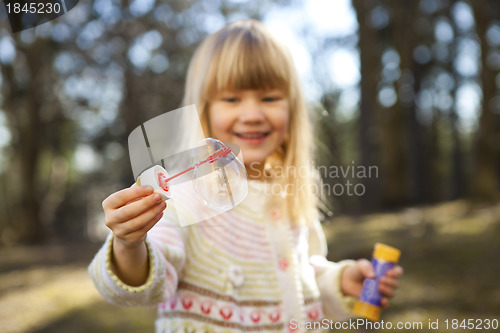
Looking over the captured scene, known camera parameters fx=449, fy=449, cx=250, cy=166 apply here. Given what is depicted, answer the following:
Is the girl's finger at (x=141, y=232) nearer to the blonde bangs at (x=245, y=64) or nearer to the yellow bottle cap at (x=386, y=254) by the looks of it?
the blonde bangs at (x=245, y=64)

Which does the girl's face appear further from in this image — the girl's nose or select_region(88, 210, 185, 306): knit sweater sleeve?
select_region(88, 210, 185, 306): knit sweater sleeve

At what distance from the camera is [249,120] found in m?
1.39

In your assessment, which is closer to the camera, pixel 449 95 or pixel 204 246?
pixel 204 246

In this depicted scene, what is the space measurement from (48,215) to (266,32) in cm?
1130

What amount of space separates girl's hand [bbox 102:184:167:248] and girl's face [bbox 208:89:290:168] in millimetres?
552

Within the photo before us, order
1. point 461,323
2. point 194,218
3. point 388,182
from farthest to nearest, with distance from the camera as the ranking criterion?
point 388,182 < point 461,323 < point 194,218

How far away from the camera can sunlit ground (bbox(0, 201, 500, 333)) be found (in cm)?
327

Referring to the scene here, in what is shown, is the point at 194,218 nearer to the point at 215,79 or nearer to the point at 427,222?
the point at 215,79

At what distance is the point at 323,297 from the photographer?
1.68m

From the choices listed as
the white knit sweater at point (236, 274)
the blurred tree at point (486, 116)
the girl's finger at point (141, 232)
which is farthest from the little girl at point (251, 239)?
the blurred tree at point (486, 116)

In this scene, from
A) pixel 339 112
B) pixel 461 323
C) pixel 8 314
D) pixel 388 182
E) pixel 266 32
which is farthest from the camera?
pixel 339 112

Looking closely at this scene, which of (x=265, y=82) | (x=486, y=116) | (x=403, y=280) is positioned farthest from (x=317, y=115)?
(x=486, y=116)

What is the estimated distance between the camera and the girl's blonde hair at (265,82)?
4.76 feet

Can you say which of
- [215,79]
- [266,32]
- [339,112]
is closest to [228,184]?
[215,79]
